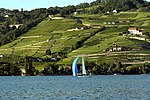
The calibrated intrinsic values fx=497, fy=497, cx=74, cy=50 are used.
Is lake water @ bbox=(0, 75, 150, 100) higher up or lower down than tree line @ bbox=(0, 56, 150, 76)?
higher up

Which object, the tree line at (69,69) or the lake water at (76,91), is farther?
the tree line at (69,69)

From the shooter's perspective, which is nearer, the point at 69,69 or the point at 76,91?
the point at 76,91

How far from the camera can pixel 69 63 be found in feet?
643

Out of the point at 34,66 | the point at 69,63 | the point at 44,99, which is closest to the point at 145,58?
the point at 69,63

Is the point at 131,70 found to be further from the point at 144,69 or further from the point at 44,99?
the point at 44,99

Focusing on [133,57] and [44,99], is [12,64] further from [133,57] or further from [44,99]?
[44,99]

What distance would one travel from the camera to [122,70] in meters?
190

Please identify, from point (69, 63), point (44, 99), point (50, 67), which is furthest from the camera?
point (69, 63)

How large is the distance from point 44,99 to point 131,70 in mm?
122178

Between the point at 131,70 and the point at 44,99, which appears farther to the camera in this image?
the point at 131,70

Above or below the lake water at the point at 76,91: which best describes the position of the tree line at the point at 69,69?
below

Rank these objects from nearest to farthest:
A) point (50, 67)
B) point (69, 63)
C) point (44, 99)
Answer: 1. point (44, 99)
2. point (50, 67)
3. point (69, 63)

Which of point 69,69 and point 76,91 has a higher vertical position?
point 76,91

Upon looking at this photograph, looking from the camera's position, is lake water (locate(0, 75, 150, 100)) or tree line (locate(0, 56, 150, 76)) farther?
tree line (locate(0, 56, 150, 76))
